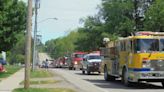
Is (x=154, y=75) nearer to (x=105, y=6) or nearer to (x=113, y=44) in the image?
(x=113, y=44)

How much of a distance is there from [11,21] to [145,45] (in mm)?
21260

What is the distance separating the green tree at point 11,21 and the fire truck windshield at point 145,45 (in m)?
18.7

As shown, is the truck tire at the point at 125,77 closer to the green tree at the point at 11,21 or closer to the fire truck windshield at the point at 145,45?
the fire truck windshield at the point at 145,45

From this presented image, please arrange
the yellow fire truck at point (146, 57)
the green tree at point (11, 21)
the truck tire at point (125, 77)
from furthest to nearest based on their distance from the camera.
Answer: the green tree at point (11, 21), the truck tire at point (125, 77), the yellow fire truck at point (146, 57)

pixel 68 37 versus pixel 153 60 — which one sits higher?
pixel 68 37

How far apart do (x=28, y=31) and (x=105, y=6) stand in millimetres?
74988

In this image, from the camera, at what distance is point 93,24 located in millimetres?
103500

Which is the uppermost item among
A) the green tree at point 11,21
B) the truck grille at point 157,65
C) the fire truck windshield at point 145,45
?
the green tree at point 11,21

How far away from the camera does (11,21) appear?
44531mm

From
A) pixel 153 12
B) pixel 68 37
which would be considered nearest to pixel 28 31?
pixel 153 12

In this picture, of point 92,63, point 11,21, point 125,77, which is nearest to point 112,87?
point 125,77

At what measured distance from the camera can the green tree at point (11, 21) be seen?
139ft

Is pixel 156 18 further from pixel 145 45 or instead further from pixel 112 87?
pixel 145 45

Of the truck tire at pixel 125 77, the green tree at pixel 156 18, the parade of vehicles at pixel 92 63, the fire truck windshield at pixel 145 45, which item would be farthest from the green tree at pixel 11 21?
the green tree at pixel 156 18
